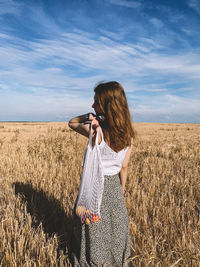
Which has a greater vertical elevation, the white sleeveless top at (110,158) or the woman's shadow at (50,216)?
the white sleeveless top at (110,158)

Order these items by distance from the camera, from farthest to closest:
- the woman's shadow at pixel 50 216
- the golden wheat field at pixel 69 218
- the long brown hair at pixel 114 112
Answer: the woman's shadow at pixel 50 216 → the golden wheat field at pixel 69 218 → the long brown hair at pixel 114 112

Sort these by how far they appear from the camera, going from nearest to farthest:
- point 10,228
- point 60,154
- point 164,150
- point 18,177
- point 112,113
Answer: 1. point 112,113
2. point 10,228
3. point 18,177
4. point 60,154
5. point 164,150

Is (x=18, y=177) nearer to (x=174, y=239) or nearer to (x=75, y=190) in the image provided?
(x=75, y=190)

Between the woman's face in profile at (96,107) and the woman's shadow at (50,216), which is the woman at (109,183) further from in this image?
the woman's shadow at (50,216)

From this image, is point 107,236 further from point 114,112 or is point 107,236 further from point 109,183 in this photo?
point 114,112

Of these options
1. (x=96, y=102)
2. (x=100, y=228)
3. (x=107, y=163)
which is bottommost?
(x=100, y=228)

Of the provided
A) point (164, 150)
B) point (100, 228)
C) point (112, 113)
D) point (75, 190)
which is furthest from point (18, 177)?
point (164, 150)

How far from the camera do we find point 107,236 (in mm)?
2143

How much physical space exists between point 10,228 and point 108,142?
1.55 meters

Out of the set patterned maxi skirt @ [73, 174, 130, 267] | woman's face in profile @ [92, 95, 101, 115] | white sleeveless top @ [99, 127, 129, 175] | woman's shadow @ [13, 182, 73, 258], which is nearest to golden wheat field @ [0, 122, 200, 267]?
woman's shadow @ [13, 182, 73, 258]

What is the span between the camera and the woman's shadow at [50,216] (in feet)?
8.78

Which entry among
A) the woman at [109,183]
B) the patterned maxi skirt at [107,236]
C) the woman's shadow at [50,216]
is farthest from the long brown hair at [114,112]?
the woman's shadow at [50,216]

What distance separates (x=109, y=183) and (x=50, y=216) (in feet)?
4.67

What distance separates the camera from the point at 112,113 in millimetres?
2061
